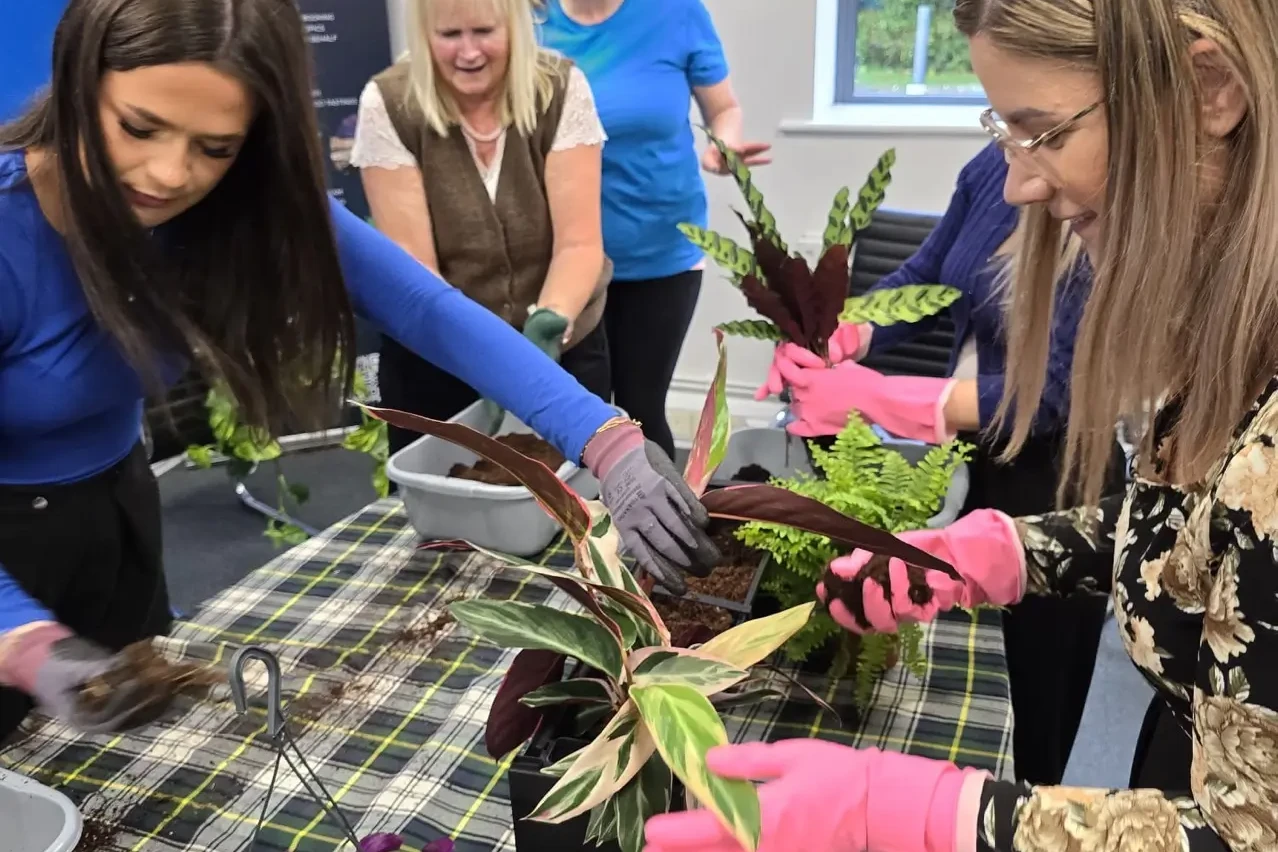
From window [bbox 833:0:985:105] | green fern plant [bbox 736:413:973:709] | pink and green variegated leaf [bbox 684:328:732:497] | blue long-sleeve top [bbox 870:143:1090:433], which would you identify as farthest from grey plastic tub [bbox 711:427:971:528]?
window [bbox 833:0:985:105]

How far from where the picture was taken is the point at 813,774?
0.67m

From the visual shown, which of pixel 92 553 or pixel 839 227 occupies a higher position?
pixel 839 227

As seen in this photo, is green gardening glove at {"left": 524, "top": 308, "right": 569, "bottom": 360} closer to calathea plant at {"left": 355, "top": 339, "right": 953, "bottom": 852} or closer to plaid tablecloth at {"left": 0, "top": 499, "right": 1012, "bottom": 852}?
plaid tablecloth at {"left": 0, "top": 499, "right": 1012, "bottom": 852}

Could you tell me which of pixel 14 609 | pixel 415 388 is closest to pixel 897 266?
Result: pixel 415 388

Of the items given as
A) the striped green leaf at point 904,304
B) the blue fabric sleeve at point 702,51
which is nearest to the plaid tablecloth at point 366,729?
the striped green leaf at point 904,304

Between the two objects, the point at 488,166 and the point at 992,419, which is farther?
the point at 488,166

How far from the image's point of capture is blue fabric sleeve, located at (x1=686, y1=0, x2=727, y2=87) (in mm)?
2004

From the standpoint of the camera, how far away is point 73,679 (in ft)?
2.43

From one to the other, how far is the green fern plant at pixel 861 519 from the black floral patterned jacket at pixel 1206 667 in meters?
0.26

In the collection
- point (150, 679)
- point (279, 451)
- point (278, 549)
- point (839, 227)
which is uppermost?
point (839, 227)

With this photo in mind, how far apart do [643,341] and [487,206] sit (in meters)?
0.53

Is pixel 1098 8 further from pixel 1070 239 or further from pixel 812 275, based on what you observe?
pixel 812 275

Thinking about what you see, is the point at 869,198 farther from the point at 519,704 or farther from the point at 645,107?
the point at 645,107

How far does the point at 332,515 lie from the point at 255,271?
1.89 metres
